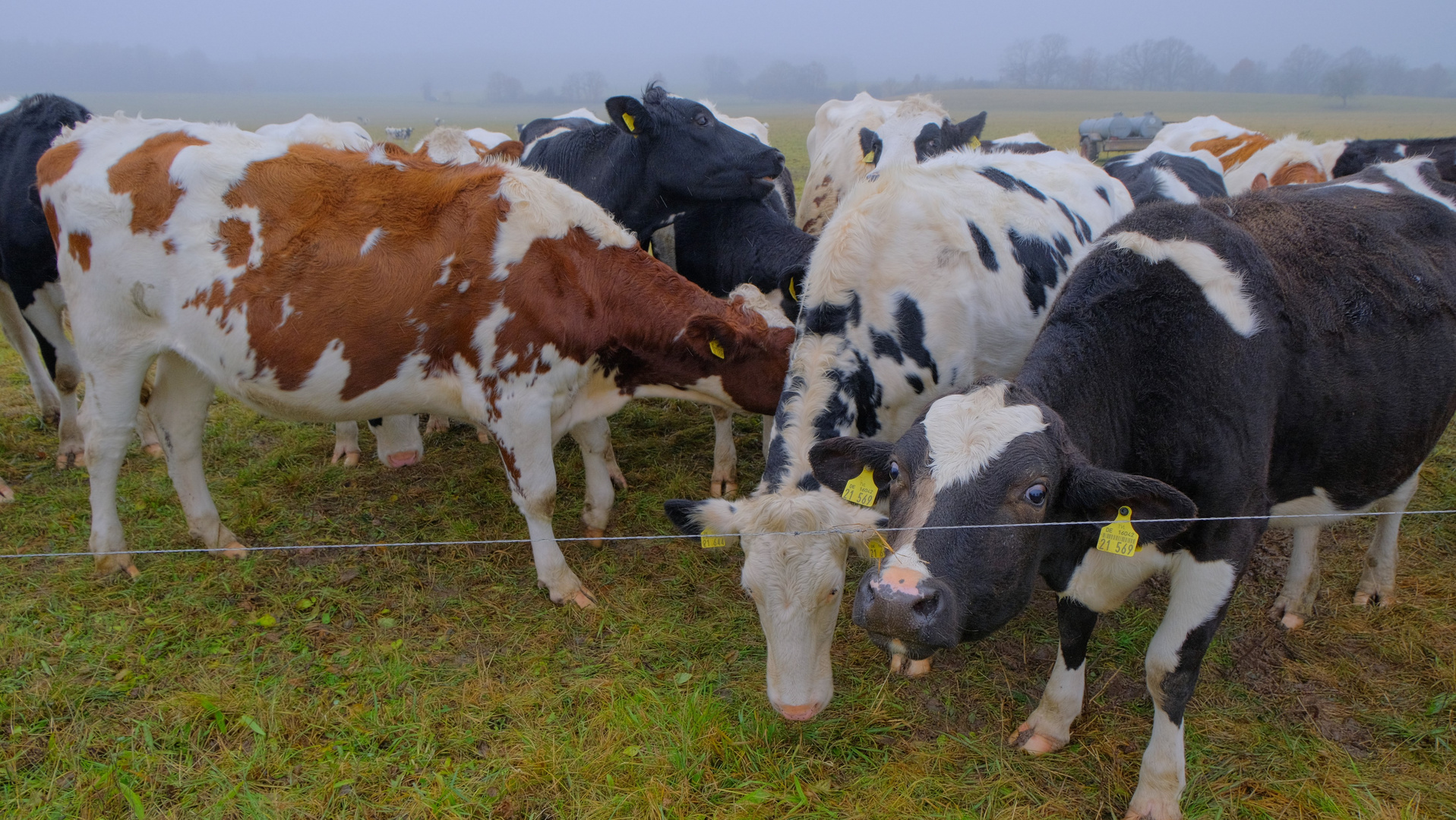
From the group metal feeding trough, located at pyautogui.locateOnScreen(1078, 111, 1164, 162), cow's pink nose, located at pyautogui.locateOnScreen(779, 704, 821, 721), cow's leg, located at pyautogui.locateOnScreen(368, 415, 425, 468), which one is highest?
metal feeding trough, located at pyautogui.locateOnScreen(1078, 111, 1164, 162)

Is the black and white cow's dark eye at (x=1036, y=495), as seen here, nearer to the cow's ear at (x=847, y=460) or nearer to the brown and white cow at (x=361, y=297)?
the cow's ear at (x=847, y=460)

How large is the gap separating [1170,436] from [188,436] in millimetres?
Result: 5272

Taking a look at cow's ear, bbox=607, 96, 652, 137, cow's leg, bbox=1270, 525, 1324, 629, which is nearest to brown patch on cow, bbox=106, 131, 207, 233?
cow's ear, bbox=607, 96, 652, 137

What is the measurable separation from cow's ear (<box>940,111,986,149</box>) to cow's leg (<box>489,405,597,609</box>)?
18.6ft

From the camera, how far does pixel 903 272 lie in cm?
421

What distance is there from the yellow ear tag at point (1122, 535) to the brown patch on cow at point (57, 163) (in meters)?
5.32

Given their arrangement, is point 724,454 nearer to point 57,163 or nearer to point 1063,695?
point 1063,695

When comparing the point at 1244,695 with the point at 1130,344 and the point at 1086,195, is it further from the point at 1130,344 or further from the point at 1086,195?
the point at 1086,195

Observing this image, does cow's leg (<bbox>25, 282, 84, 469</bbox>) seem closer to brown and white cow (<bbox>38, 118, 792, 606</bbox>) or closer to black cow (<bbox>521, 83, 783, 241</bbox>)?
Result: brown and white cow (<bbox>38, 118, 792, 606</bbox>)

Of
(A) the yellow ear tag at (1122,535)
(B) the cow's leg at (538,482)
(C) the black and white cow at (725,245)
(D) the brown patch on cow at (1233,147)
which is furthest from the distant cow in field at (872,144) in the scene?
(A) the yellow ear tag at (1122,535)

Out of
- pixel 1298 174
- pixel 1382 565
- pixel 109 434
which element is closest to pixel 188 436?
pixel 109 434

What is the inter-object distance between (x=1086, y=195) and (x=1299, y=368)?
2772 mm

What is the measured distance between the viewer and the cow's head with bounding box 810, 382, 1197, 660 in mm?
2598

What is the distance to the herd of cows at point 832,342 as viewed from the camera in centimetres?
309
